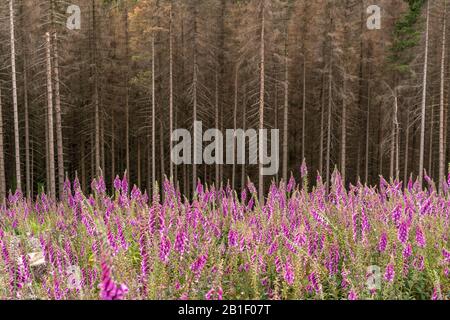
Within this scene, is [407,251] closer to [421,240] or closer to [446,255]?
[421,240]

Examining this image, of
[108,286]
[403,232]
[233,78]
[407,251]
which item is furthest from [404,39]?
[108,286]

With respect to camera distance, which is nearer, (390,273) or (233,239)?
(390,273)

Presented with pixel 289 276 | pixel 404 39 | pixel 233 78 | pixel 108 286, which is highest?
pixel 404 39

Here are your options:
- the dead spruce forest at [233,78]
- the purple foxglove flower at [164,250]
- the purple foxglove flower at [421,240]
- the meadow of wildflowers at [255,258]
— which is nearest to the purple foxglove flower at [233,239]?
the meadow of wildflowers at [255,258]

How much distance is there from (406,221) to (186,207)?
2.55m

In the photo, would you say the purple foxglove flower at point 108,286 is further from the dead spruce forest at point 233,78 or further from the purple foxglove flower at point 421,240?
the dead spruce forest at point 233,78

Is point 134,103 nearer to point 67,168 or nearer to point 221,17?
point 67,168

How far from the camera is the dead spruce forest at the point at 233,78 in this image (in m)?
26.0

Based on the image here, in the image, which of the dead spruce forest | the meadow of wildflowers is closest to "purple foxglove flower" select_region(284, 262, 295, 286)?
the meadow of wildflowers

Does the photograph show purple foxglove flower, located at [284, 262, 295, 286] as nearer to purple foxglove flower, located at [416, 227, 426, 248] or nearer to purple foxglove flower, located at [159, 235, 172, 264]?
purple foxglove flower, located at [159, 235, 172, 264]

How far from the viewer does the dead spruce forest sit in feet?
85.4

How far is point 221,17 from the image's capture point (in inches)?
1163

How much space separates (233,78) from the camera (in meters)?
31.3
